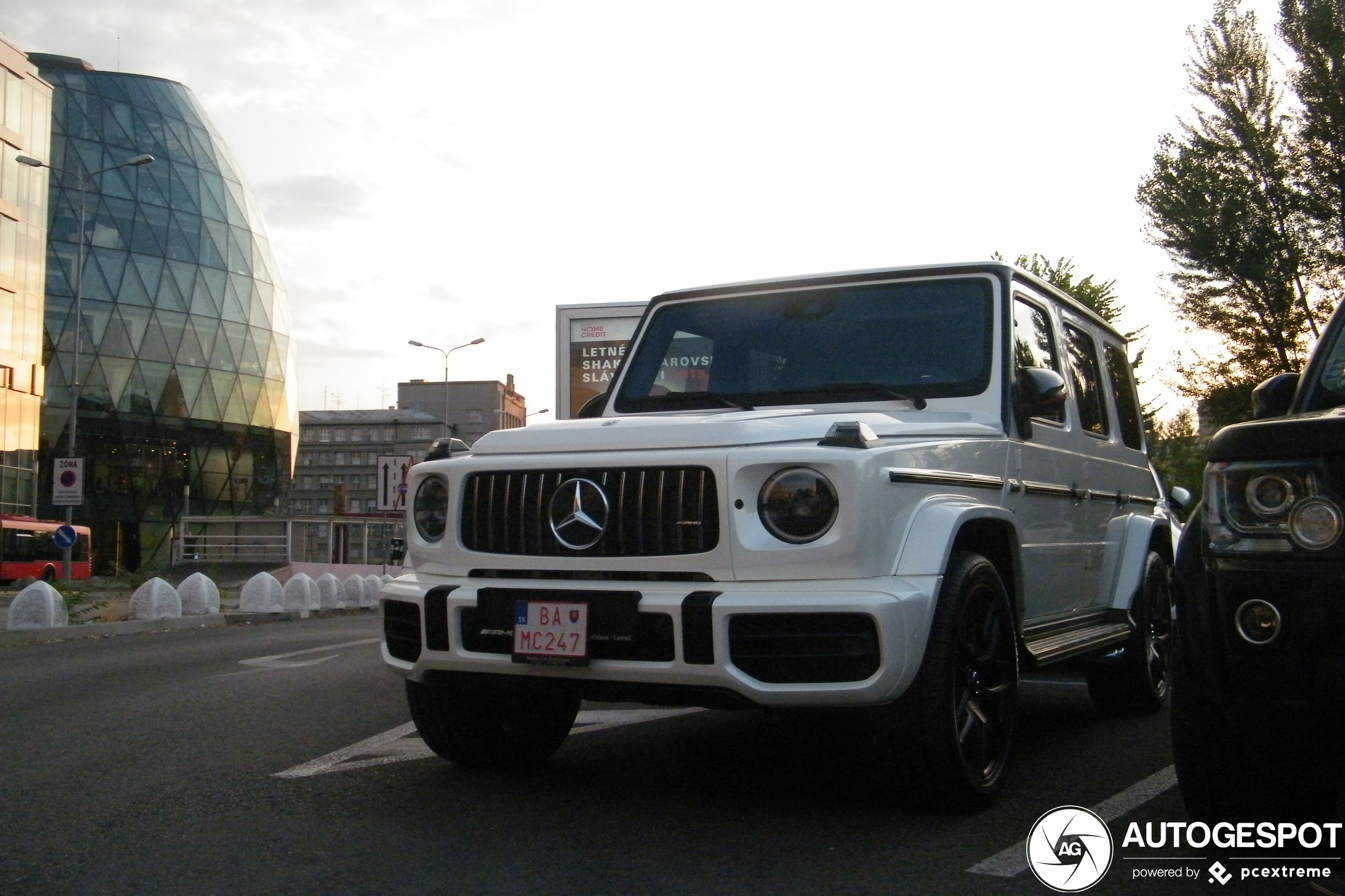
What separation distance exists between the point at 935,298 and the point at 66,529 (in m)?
23.3

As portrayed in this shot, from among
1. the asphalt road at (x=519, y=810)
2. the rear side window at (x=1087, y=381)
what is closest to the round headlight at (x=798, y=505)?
the asphalt road at (x=519, y=810)

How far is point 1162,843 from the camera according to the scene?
4133 mm

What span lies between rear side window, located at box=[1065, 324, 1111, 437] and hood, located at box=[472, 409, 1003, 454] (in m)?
1.48

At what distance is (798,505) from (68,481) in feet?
75.5

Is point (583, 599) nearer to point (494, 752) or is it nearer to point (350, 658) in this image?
point (494, 752)

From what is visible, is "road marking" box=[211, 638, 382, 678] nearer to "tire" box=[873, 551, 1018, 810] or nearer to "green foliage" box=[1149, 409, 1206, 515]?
"tire" box=[873, 551, 1018, 810]

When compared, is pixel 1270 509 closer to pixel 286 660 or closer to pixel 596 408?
pixel 596 408

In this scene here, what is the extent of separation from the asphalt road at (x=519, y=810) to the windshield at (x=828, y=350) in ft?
5.04

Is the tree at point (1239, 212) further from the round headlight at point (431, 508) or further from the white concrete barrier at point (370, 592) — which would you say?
the round headlight at point (431, 508)

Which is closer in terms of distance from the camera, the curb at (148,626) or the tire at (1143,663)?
the tire at (1143,663)

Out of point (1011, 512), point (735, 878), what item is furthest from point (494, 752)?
point (1011, 512)

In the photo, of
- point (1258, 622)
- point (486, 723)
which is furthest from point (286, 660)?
point (1258, 622)

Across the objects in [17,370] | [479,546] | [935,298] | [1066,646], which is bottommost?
[1066,646]

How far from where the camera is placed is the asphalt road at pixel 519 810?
12.3ft
